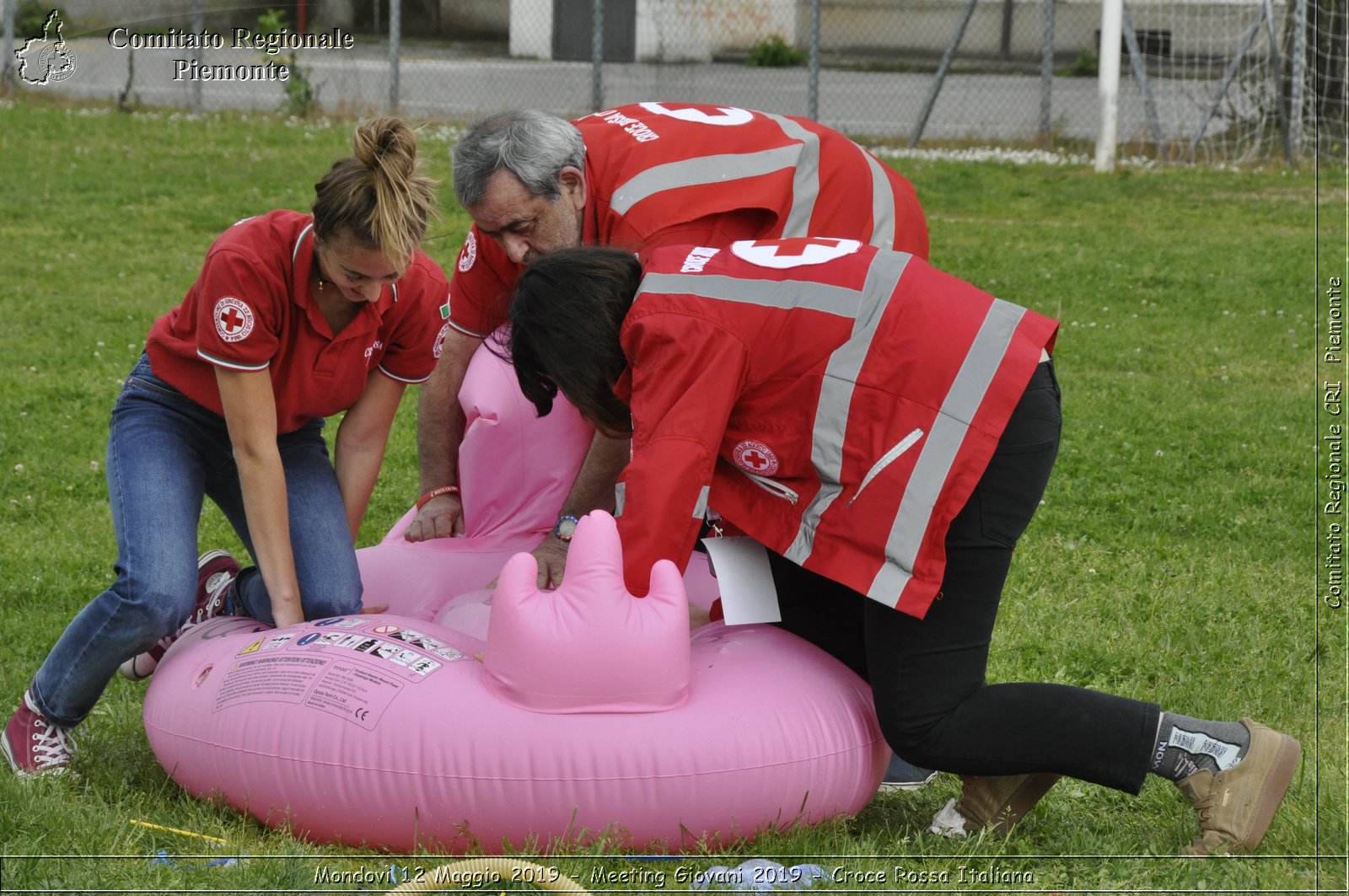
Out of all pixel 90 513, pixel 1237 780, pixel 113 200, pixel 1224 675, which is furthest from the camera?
pixel 113 200

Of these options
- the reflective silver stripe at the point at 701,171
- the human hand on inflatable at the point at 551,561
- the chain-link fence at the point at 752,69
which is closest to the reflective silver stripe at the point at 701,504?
the human hand on inflatable at the point at 551,561

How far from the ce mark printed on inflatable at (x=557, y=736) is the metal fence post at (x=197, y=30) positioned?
525 cm

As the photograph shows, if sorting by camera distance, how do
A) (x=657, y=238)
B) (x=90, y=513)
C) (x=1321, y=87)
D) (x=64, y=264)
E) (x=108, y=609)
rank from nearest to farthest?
(x=108, y=609), (x=657, y=238), (x=90, y=513), (x=64, y=264), (x=1321, y=87)

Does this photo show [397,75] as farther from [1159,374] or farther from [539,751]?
[539,751]

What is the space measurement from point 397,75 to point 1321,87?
27.9ft

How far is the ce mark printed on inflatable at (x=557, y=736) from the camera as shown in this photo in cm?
301

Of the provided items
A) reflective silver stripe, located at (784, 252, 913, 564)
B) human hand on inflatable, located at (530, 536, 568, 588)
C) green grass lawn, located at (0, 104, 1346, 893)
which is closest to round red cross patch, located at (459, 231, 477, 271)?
green grass lawn, located at (0, 104, 1346, 893)

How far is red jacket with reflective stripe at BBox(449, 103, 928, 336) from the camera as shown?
12.0 feet

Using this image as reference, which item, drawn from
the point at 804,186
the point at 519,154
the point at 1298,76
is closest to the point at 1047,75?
the point at 1298,76

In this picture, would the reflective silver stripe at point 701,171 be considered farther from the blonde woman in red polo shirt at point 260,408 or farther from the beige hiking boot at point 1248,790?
the beige hiking boot at point 1248,790

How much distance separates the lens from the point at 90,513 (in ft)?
18.7

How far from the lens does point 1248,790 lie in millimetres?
2945

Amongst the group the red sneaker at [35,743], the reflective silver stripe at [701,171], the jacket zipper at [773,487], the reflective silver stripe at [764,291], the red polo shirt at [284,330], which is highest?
the reflective silver stripe at [701,171]

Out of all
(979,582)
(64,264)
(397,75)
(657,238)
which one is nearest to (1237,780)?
(979,582)
